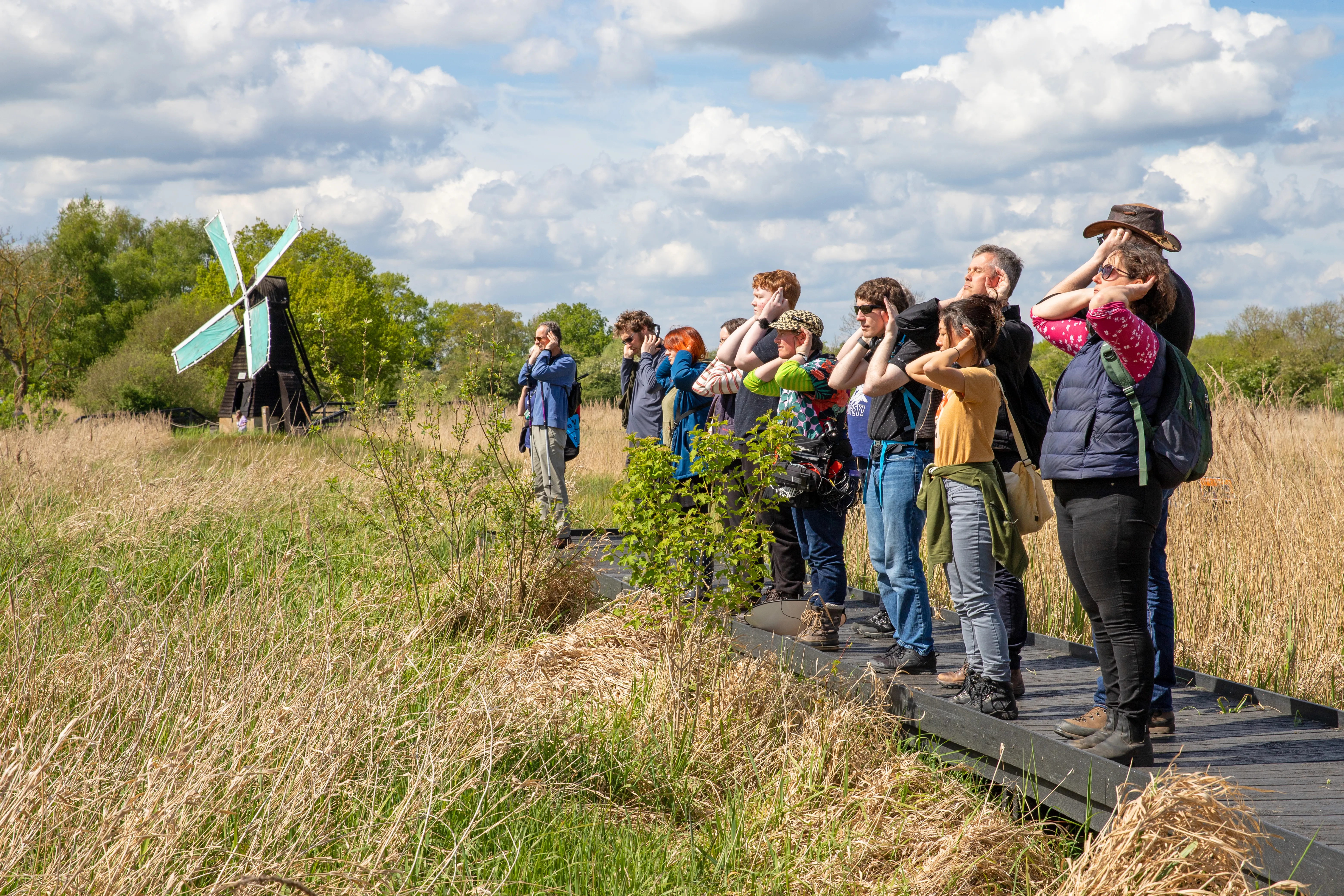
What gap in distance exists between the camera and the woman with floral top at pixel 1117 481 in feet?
10.4

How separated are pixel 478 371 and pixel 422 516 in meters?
0.98

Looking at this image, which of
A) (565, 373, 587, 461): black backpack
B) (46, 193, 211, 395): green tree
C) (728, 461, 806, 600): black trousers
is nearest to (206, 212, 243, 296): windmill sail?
(46, 193, 211, 395): green tree

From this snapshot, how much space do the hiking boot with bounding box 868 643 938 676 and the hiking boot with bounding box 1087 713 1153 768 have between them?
1.28m

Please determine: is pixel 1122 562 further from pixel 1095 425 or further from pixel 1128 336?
pixel 1128 336

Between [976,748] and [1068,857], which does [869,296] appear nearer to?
[976,748]

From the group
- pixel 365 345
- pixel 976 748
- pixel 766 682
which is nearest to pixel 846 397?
pixel 766 682

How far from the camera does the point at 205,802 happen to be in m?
3.11

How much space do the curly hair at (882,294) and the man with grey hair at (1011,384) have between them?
39 centimetres

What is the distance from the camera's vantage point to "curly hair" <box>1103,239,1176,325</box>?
3.25m

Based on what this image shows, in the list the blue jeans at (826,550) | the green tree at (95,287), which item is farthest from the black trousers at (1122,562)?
the green tree at (95,287)

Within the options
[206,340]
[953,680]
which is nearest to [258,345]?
[206,340]

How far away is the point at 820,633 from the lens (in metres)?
5.01

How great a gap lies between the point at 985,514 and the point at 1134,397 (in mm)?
824

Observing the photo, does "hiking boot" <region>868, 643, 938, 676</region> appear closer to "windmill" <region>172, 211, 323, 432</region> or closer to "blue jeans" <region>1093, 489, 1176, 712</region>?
"blue jeans" <region>1093, 489, 1176, 712</region>
